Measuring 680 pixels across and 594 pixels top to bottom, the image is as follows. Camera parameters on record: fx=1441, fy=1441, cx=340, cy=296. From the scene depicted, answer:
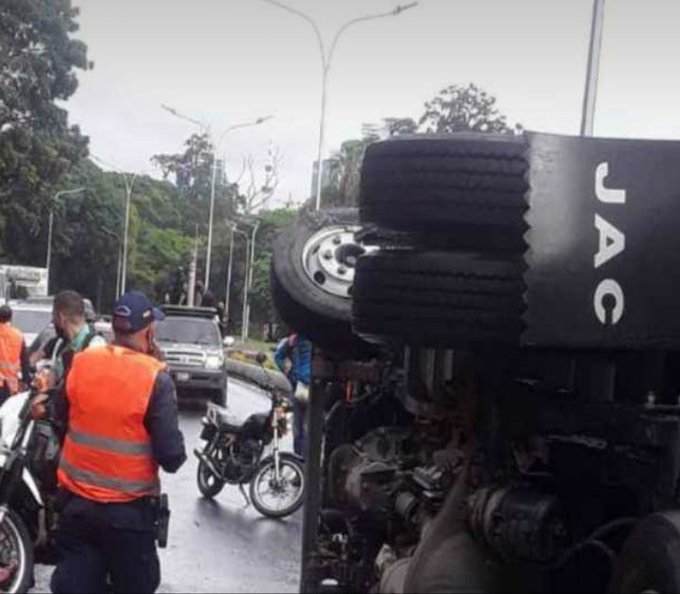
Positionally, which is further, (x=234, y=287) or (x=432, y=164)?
(x=234, y=287)

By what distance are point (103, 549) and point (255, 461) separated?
22.8ft

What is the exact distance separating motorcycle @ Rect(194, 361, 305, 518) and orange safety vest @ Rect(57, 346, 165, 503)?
642 centimetres

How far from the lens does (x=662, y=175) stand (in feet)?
11.9

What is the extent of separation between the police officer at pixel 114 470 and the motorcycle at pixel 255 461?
6.40 metres

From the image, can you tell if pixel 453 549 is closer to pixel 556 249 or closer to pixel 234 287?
pixel 556 249

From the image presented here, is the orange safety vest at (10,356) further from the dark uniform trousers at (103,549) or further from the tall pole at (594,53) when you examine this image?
the dark uniform trousers at (103,549)

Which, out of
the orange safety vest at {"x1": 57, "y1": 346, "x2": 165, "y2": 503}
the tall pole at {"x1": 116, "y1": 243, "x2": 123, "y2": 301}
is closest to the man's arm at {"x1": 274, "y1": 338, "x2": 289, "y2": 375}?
the orange safety vest at {"x1": 57, "y1": 346, "x2": 165, "y2": 503}

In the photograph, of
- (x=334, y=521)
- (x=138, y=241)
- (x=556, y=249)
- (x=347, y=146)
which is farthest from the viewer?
(x=138, y=241)

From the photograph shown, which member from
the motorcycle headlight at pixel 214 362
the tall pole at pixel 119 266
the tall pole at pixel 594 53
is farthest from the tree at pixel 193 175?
the tall pole at pixel 594 53

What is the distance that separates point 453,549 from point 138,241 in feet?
276

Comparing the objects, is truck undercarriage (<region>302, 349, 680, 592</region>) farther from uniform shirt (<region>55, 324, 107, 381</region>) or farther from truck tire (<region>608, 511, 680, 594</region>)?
uniform shirt (<region>55, 324, 107, 381</region>)

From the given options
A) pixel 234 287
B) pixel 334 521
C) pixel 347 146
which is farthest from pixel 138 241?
pixel 334 521

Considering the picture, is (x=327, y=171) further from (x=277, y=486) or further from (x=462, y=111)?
(x=277, y=486)

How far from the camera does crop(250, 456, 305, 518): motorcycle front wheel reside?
38.4 ft
